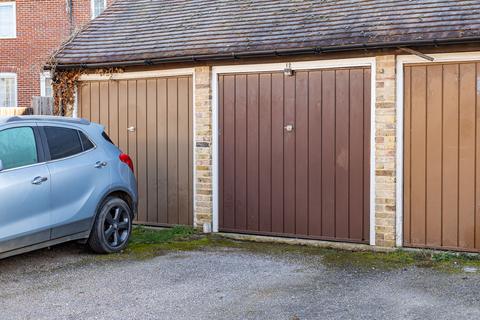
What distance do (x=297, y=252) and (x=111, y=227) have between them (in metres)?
2.32

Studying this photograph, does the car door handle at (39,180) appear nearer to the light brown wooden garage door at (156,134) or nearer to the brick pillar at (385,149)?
the light brown wooden garage door at (156,134)

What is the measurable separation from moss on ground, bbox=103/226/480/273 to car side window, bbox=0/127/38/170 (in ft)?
5.20

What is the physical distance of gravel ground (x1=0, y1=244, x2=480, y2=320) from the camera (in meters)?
6.08

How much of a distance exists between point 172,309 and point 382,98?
420cm

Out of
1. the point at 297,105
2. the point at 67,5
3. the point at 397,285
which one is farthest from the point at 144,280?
the point at 67,5

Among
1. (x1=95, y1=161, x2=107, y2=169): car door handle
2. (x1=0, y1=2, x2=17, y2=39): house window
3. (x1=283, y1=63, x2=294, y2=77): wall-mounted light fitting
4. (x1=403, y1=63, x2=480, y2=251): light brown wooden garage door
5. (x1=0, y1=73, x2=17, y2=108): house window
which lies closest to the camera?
(x1=95, y1=161, x2=107, y2=169): car door handle

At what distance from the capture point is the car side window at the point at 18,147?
7219mm

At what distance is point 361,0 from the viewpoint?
995 cm

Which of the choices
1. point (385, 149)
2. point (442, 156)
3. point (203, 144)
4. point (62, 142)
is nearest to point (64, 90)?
point (203, 144)

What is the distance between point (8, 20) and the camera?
941 inches

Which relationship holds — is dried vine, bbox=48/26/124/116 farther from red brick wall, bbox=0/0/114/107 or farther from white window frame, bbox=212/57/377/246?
red brick wall, bbox=0/0/114/107

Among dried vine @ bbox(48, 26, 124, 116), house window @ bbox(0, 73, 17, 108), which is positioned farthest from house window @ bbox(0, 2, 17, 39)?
dried vine @ bbox(48, 26, 124, 116)

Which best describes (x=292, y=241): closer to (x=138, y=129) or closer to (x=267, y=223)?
(x=267, y=223)

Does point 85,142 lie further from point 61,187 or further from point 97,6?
point 97,6
